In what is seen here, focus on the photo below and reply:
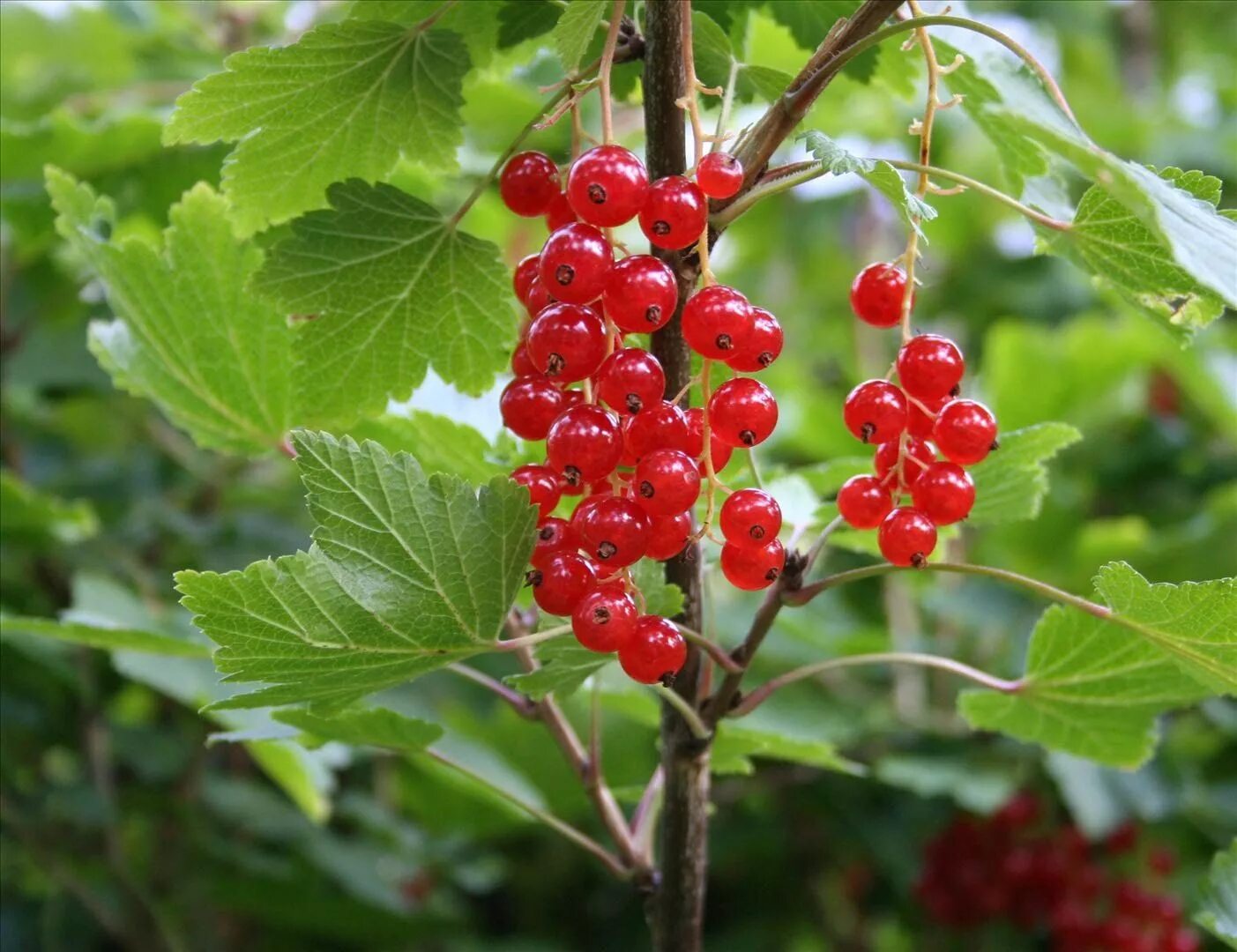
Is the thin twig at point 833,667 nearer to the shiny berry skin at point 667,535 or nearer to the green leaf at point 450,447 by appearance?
the shiny berry skin at point 667,535

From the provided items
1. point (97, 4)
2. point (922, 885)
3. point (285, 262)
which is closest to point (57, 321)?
point (97, 4)

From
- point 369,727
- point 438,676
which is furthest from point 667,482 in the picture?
point 438,676

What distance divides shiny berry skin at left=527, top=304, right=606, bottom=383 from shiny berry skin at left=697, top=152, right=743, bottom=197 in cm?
9

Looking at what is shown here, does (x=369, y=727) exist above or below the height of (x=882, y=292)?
below

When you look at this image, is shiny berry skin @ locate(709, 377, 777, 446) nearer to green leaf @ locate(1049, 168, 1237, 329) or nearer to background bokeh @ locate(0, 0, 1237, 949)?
green leaf @ locate(1049, 168, 1237, 329)

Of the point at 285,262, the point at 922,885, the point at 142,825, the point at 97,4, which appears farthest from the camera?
the point at 97,4

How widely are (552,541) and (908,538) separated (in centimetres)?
20

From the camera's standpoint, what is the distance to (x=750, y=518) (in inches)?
26.1

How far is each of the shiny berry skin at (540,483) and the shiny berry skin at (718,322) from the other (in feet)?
0.36

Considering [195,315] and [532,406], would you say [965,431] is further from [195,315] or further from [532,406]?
[195,315]

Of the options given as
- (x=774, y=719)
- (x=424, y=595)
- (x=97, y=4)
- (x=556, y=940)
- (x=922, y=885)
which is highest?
(x=97, y=4)

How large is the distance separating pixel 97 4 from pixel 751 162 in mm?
1720

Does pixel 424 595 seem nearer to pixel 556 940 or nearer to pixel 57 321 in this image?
pixel 57 321

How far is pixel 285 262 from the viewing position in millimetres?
768
